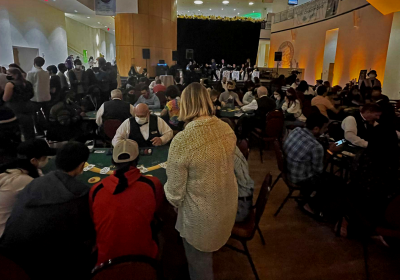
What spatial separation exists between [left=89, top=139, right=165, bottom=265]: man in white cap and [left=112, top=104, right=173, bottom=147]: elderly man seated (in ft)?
5.10

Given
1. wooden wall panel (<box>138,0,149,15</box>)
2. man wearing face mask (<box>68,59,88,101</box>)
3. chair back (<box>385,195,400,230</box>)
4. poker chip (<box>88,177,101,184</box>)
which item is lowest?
chair back (<box>385,195,400,230</box>)

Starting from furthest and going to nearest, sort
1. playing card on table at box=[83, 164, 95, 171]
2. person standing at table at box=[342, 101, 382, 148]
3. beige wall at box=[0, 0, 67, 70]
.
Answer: beige wall at box=[0, 0, 67, 70]
person standing at table at box=[342, 101, 382, 148]
playing card on table at box=[83, 164, 95, 171]

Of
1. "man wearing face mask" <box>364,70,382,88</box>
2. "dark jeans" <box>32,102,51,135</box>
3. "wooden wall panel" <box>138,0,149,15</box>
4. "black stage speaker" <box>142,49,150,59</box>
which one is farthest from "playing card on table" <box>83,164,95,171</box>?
"wooden wall panel" <box>138,0,149,15</box>

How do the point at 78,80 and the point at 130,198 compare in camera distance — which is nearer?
the point at 130,198

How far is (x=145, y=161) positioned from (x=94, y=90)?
421 cm

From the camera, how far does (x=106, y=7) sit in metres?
8.20

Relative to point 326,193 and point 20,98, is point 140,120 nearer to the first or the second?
point 326,193

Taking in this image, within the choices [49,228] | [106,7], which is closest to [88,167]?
[49,228]

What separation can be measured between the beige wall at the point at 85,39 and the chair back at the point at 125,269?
16457mm

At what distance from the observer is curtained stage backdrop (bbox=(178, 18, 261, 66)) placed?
20.6 metres

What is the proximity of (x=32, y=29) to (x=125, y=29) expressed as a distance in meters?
4.02

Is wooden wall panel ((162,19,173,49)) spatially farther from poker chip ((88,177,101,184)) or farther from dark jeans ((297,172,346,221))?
poker chip ((88,177,101,184))

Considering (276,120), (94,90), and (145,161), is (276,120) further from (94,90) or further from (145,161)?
(94,90)

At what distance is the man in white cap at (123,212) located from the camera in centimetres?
161
